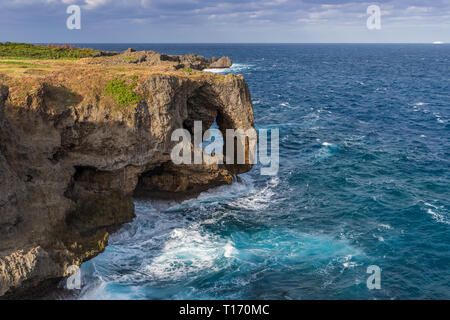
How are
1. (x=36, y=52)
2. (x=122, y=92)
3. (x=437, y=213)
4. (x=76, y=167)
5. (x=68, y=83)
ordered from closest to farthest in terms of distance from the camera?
(x=76, y=167), (x=122, y=92), (x=68, y=83), (x=437, y=213), (x=36, y=52)

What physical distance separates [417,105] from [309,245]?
5890 cm

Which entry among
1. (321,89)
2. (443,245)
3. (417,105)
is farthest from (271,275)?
(321,89)

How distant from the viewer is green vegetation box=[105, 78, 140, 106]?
1098 inches

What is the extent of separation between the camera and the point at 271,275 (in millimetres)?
23688

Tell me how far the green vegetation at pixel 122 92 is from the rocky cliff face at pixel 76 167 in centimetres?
49

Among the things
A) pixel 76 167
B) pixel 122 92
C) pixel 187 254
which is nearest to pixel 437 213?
pixel 187 254

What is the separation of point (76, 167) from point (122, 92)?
Result: 6389 mm

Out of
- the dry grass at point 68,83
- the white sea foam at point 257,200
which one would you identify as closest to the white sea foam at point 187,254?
the white sea foam at point 257,200

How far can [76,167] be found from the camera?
27.8 metres

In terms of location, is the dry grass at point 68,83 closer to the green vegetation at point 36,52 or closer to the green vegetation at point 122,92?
the green vegetation at point 122,92

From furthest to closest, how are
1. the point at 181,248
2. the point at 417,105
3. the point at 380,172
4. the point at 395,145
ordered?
the point at 417,105 → the point at 395,145 → the point at 380,172 → the point at 181,248

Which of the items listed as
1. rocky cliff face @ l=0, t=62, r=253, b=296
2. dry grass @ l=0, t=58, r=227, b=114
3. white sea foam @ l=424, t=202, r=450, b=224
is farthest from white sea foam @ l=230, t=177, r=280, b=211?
white sea foam @ l=424, t=202, r=450, b=224

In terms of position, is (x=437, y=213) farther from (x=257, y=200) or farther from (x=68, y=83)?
(x=68, y=83)
